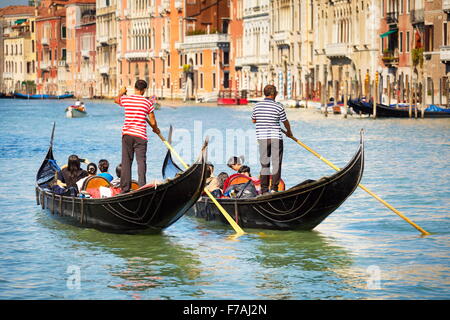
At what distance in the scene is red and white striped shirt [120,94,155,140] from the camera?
8797mm

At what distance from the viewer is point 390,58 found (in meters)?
36.7

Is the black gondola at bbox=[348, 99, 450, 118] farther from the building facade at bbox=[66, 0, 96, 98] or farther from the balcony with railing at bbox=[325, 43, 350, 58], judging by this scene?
the building facade at bbox=[66, 0, 96, 98]

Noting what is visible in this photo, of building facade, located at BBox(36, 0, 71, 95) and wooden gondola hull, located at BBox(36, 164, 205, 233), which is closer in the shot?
wooden gondola hull, located at BBox(36, 164, 205, 233)

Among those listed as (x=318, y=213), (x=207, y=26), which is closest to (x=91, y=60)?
(x=207, y=26)

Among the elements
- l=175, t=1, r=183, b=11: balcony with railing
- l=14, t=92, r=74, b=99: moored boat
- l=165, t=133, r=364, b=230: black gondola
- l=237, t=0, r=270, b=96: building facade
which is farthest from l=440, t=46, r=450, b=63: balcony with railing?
l=14, t=92, r=74, b=99: moored boat

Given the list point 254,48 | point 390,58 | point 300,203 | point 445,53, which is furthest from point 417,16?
point 300,203

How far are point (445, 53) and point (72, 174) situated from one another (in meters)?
22.9

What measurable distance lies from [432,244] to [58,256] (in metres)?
2.92

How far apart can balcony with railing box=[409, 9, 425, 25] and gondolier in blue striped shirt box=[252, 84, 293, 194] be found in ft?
86.0

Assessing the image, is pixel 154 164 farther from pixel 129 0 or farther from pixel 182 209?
pixel 129 0

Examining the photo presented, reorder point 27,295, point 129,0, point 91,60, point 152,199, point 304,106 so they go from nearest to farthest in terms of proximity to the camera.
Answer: point 27,295
point 152,199
point 304,106
point 129,0
point 91,60

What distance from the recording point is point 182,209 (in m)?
8.80

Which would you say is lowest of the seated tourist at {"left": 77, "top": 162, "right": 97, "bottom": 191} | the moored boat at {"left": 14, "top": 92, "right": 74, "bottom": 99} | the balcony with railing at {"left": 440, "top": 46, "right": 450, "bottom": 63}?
the seated tourist at {"left": 77, "top": 162, "right": 97, "bottom": 191}
